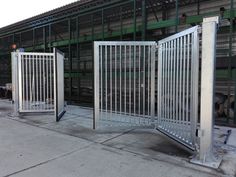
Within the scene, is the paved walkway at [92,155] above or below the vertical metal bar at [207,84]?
below

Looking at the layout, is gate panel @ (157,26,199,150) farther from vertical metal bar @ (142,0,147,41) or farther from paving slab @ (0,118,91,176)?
vertical metal bar @ (142,0,147,41)

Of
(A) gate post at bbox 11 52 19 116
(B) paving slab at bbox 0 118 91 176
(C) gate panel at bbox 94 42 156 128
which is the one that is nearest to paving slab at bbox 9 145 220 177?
(B) paving slab at bbox 0 118 91 176

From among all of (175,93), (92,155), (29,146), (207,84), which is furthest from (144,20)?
(29,146)

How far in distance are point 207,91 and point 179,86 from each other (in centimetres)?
74

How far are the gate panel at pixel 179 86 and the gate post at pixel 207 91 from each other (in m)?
0.19

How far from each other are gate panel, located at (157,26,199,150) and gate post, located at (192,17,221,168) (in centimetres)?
19

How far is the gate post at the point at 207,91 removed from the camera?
9.48 ft

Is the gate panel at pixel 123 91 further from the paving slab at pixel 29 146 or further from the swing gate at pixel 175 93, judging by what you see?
the paving slab at pixel 29 146

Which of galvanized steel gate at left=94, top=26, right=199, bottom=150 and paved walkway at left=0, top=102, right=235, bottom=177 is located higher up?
galvanized steel gate at left=94, top=26, right=199, bottom=150

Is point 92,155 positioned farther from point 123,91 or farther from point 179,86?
point 123,91

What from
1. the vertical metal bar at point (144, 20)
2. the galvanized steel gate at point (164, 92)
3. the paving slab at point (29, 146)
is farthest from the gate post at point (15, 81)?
the vertical metal bar at point (144, 20)

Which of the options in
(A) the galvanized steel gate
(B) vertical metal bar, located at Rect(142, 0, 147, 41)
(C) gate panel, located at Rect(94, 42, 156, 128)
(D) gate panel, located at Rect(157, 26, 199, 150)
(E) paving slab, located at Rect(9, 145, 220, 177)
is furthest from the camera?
(B) vertical metal bar, located at Rect(142, 0, 147, 41)

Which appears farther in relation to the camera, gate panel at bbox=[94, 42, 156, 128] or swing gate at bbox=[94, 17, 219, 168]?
gate panel at bbox=[94, 42, 156, 128]

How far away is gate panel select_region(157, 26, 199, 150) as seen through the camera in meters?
3.21
